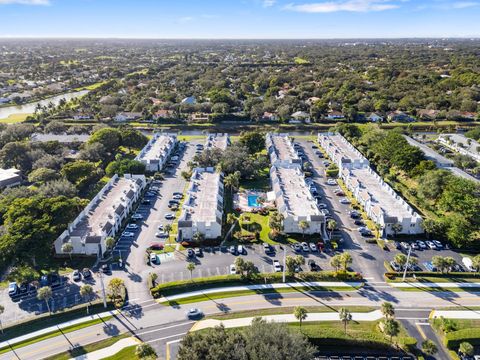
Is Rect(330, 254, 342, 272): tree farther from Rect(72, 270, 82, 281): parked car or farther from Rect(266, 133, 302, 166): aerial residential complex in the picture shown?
Rect(266, 133, 302, 166): aerial residential complex

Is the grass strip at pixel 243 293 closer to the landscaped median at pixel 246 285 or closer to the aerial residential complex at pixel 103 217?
the landscaped median at pixel 246 285

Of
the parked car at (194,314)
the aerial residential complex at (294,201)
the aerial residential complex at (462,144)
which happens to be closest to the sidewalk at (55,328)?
the parked car at (194,314)

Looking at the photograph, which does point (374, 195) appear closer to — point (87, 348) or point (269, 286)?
point (269, 286)

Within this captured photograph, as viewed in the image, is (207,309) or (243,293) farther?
(243,293)

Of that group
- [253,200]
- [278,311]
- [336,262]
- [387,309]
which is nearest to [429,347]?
[387,309]

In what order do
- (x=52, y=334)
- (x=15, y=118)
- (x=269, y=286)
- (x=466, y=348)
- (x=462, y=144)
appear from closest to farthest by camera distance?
(x=466, y=348) → (x=52, y=334) → (x=269, y=286) → (x=462, y=144) → (x=15, y=118)

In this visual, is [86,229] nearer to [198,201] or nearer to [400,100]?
[198,201]

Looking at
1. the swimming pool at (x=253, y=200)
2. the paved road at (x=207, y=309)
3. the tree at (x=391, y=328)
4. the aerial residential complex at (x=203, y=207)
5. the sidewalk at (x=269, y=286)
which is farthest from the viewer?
the swimming pool at (x=253, y=200)
